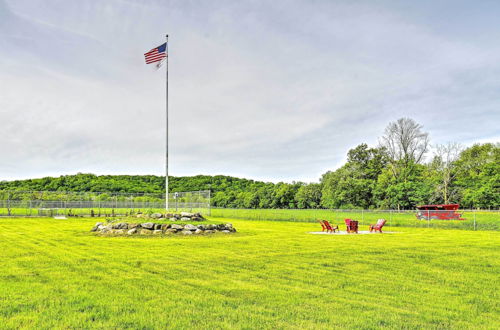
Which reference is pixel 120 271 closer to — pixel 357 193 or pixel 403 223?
pixel 403 223

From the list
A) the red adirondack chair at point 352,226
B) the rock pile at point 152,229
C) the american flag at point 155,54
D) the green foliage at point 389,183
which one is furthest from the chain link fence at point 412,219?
the american flag at point 155,54

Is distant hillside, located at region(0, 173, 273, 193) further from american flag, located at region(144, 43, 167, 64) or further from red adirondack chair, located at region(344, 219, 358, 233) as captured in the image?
red adirondack chair, located at region(344, 219, 358, 233)

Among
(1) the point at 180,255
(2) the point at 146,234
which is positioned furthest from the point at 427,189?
(1) the point at 180,255

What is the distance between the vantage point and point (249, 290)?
7.00 meters

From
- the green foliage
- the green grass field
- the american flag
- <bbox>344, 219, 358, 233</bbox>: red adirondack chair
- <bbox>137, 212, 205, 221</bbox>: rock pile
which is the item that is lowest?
the green grass field

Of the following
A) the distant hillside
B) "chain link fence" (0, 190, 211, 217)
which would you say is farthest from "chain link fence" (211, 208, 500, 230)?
the distant hillside

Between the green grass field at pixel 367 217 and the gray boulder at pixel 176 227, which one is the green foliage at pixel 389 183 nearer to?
the green grass field at pixel 367 217

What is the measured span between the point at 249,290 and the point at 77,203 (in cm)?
3984

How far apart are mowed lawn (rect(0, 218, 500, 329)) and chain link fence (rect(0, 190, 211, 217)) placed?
26.7 metres

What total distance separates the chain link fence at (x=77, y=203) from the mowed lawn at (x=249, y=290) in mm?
26744

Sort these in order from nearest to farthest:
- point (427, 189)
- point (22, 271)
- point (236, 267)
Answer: point (22, 271)
point (236, 267)
point (427, 189)

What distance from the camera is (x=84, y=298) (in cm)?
639

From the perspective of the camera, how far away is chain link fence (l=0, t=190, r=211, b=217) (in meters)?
40.3

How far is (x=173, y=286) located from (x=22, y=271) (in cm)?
394
